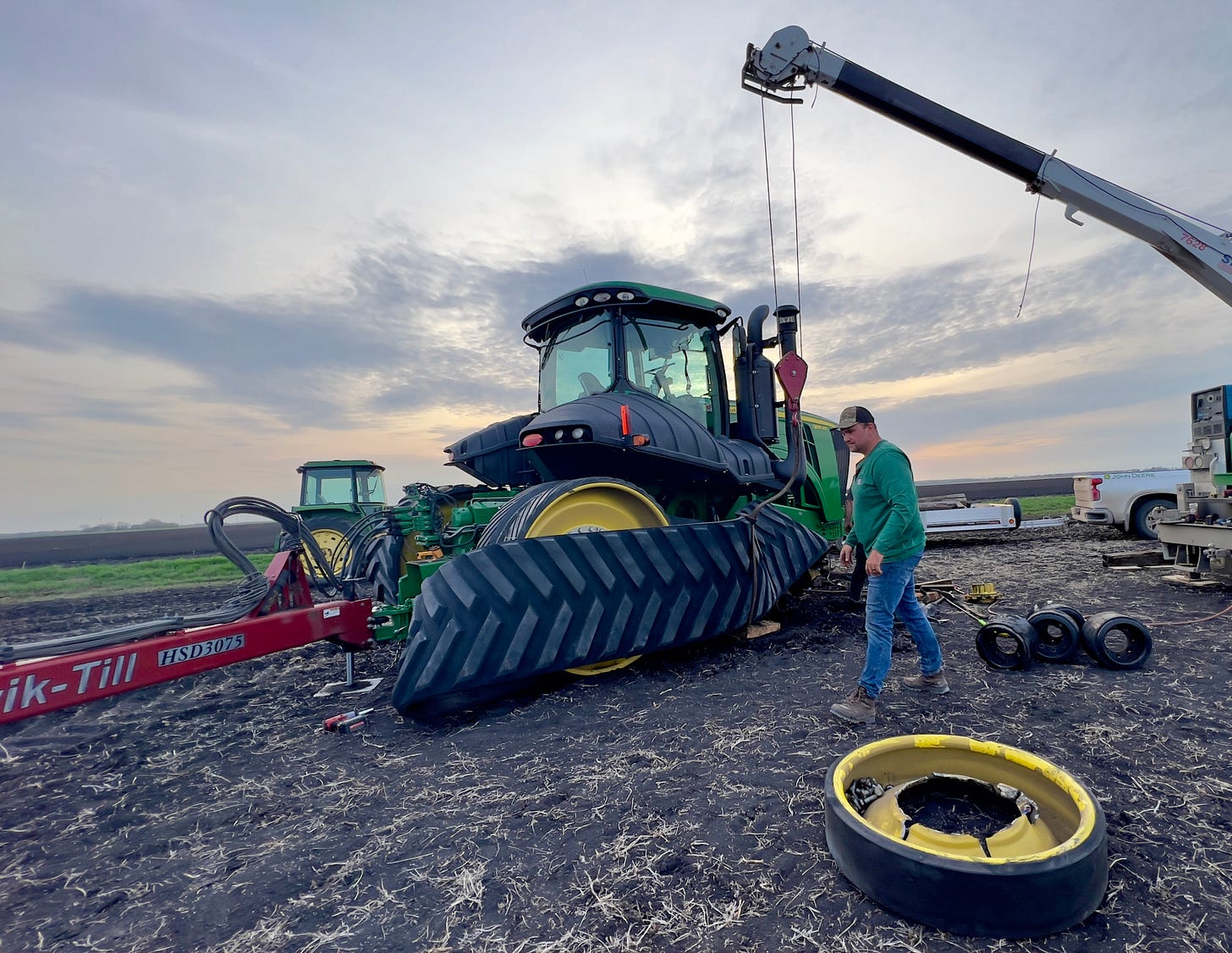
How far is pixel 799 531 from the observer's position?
5.66 m

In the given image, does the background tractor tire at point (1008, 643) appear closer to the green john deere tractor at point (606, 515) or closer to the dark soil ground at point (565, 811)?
the dark soil ground at point (565, 811)

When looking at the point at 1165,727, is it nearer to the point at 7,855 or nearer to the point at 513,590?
the point at 513,590

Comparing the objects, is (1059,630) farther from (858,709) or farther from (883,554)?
(858,709)

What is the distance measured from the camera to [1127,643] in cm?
442

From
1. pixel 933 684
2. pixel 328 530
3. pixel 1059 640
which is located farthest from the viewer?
pixel 328 530

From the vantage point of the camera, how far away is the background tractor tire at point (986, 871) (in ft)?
5.87

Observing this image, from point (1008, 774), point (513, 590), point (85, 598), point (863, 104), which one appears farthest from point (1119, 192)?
point (85, 598)

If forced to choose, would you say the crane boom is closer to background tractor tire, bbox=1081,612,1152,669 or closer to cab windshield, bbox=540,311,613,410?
cab windshield, bbox=540,311,613,410

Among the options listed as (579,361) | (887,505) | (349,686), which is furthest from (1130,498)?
(349,686)

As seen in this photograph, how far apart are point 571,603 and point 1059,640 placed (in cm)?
377

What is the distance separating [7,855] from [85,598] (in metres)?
11.7

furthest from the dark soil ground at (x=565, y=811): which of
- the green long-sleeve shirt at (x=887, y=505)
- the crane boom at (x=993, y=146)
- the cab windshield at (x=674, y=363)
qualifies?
the crane boom at (x=993, y=146)

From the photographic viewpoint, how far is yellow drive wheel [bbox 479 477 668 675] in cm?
392

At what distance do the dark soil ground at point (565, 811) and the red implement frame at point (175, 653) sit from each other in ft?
1.97
